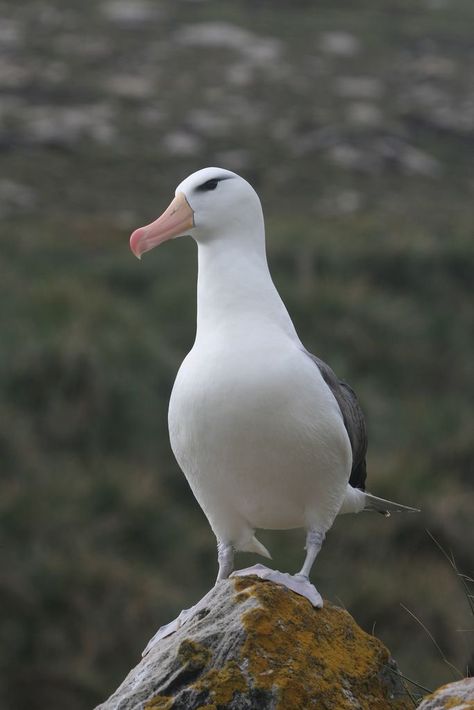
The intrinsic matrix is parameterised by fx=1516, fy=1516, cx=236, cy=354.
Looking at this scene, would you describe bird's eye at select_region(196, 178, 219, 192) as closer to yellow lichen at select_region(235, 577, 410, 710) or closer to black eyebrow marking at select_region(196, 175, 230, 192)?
black eyebrow marking at select_region(196, 175, 230, 192)

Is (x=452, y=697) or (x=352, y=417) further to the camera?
(x=352, y=417)

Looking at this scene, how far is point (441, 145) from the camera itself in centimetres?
2867

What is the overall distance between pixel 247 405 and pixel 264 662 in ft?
2.79

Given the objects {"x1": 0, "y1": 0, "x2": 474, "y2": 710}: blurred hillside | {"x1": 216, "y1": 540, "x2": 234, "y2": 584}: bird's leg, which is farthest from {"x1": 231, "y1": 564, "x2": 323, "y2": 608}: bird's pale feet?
{"x1": 0, "y1": 0, "x2": 474, "y2": 710}: blurred hillside

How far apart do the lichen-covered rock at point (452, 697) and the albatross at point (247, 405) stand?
59 cm

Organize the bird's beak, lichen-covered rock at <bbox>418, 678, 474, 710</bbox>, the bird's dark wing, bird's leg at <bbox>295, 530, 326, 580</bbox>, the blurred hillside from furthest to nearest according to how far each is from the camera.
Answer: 1. the blurred hillside
2. the bird's beak
3. the bird's dark wing
4. bird's leg at <bbox>295, 530, 326, 580</bbox>
5. lichen-covered rock at <bbox>418, 678, 474, 710</bbox>

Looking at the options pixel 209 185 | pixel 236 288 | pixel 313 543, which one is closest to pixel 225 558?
pixel 313 543

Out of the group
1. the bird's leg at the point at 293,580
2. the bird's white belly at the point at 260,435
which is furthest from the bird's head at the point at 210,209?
the bird's leg at the point at 293,580

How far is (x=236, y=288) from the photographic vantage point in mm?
5465

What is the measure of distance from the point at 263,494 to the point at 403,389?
11951 mm

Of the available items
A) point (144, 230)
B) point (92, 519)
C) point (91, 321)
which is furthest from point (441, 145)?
point (144, 230)

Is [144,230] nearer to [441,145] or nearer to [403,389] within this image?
[403,389]

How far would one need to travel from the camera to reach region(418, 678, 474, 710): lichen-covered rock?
4469 mm

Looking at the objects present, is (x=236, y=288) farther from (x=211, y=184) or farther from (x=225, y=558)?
(x=225, y=558)
